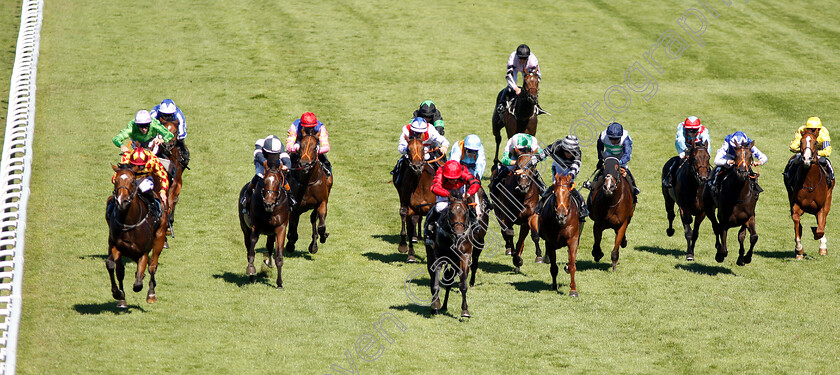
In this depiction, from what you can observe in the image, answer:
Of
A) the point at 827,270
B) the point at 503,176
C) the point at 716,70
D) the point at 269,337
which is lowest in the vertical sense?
the point at 269,337

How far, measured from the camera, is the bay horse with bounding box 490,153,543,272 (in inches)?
610

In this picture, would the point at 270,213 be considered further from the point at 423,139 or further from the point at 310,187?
the point at 423,139

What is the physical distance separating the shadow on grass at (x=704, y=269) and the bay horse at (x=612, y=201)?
4.58 ft

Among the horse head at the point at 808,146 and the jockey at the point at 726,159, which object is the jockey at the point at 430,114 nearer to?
the jockey at the point at 726,159

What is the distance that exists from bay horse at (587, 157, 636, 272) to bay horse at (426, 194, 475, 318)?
2827mm

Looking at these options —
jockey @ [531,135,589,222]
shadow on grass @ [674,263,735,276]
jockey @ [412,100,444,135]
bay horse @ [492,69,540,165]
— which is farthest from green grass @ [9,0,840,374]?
bay horse @ [492,69,540,165]

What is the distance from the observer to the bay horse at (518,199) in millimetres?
15492

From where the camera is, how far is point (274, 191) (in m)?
14.3

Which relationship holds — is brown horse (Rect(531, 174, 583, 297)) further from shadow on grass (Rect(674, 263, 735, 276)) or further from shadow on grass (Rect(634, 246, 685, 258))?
shadow on grass (Rect(634, 246, 685, 258))

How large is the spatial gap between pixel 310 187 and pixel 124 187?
14.9 feet

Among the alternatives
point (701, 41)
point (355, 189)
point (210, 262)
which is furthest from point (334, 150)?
point (701, 41)

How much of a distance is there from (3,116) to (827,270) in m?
20.6

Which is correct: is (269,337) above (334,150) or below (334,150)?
below

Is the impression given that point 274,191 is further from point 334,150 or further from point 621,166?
point 334,150
